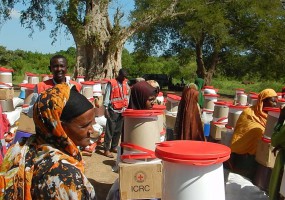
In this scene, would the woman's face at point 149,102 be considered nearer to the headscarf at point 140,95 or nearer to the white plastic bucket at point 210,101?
the headscarf at point 140,95

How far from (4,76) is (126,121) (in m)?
3.72

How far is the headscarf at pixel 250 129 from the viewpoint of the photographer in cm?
385

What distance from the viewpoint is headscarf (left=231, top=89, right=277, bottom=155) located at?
12.6 ft

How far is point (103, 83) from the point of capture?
8.83m

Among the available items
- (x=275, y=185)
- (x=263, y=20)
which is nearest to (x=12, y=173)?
(x=275, y=185)

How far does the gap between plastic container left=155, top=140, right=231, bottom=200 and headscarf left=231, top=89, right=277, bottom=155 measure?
7.10ft

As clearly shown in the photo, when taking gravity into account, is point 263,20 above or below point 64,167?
above

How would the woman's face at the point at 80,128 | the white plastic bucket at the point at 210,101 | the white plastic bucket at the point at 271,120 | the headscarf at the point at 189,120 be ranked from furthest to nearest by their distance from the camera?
the white plastic bucket at the point at 210,101
the headscarf at the point at 189,120
the white plastic bucket at the point at 271,120
the woman's face at the point at 80,128

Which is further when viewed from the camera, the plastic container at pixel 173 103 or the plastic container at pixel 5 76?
the plastic container at pixel 5 76

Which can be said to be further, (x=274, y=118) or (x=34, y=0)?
(x=34, y=0)

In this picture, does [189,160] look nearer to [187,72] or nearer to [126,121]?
[126,121]

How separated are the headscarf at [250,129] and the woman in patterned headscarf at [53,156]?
261 cm

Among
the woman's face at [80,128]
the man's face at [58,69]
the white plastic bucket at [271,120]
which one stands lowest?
the white plastic bucket at [271,120]

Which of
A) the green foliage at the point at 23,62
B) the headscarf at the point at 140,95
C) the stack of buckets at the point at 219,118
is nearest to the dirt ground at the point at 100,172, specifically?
the headscarf at the point at 140,95
